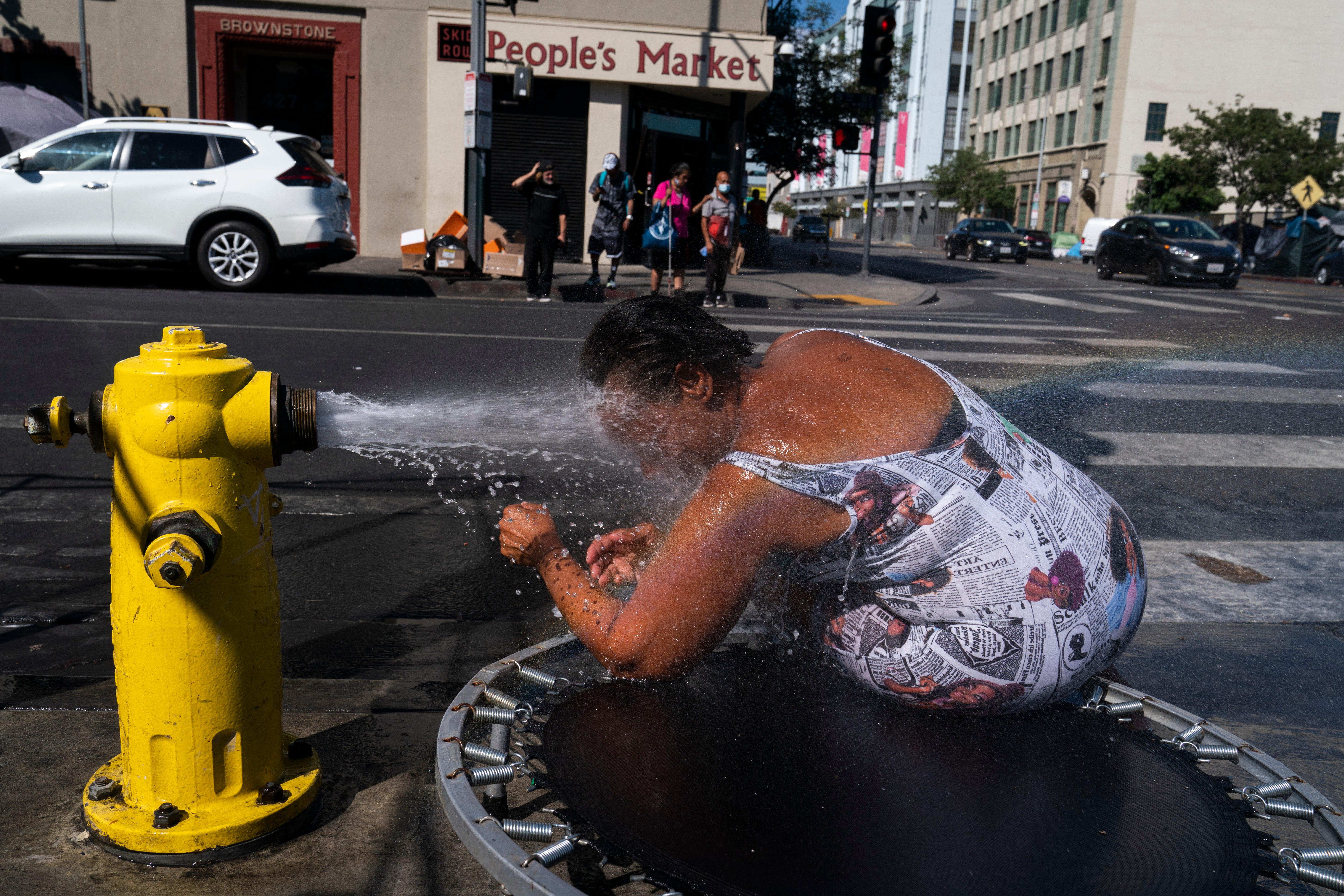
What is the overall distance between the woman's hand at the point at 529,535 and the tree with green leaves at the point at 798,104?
28236 millimetres

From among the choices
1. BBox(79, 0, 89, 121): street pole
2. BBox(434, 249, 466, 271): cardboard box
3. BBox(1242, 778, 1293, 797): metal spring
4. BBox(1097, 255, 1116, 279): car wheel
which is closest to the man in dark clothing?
BBox(434, 249, 466, 271): cardboard box

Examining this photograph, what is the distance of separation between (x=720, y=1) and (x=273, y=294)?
10980mm

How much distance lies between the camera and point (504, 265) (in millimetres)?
13898

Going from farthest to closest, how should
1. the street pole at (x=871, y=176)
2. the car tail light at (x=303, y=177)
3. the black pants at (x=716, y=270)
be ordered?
the street pole at (x=871, y=176), the black pants at (x=716, y=270), the car tail light at (x=303, y=177)

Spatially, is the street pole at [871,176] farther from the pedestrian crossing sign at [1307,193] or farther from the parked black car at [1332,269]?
the pedestrian crossing sign at [1307,193]

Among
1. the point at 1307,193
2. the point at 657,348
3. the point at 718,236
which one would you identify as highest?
the point at 1307,193

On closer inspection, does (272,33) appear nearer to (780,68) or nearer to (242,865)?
(780,68)

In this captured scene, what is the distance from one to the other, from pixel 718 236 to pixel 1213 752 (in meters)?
11.3

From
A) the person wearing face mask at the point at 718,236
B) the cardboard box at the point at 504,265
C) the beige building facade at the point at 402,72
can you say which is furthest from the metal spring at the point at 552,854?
the beige building facade at the point at 402,72

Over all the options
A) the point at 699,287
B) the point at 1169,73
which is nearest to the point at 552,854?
the point at 699,287

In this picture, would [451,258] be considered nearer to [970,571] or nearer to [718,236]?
[718,236]

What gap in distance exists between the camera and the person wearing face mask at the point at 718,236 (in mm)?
12984

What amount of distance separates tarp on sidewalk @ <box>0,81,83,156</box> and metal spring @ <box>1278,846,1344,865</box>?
17959 millimetres

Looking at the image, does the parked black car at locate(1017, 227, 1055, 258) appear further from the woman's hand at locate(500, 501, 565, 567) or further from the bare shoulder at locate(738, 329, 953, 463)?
the woman's hand at locate(500, 501, 565, 567)
